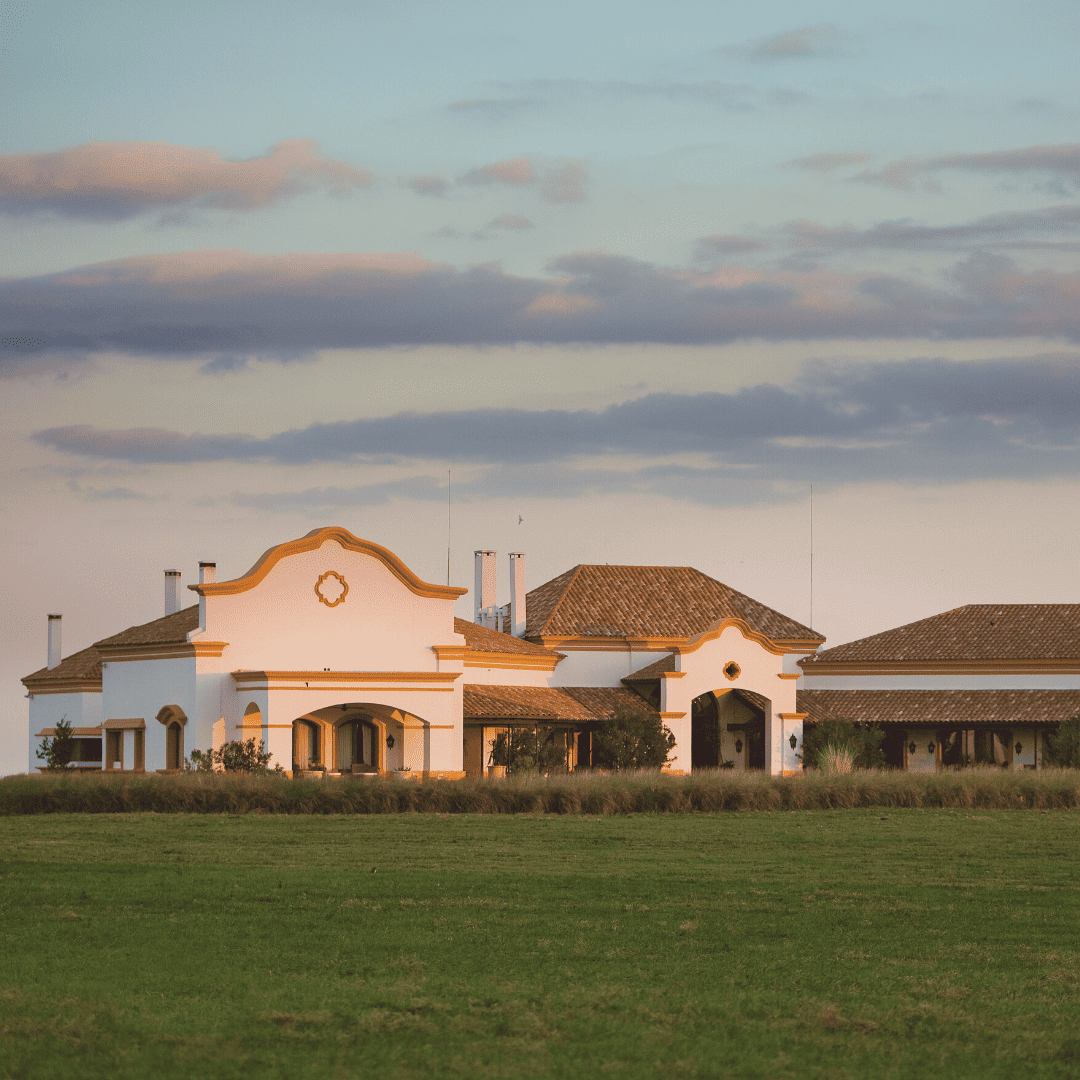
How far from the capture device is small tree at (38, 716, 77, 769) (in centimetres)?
4991

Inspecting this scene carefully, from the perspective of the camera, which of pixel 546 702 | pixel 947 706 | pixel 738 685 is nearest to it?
pixel 546 702

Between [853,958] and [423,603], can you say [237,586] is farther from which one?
[853,958]

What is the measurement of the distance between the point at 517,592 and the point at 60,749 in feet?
48.9

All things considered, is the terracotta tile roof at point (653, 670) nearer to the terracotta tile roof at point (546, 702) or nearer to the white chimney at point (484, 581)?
the terracotta tile roof at point (546, 702)

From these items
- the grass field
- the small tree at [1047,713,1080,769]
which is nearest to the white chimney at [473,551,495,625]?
the small tree at [1047,713,1080,769]

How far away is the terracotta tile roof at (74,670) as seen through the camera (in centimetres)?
5144

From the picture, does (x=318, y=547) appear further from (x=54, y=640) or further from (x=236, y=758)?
(x=54, y=640)

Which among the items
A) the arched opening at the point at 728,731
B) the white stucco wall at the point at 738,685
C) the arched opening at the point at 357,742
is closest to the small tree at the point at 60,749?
the arched opening at the point at 357,742

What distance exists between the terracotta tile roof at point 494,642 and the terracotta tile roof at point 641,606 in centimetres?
109

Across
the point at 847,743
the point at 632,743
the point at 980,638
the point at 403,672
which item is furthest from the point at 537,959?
the point at 980,638

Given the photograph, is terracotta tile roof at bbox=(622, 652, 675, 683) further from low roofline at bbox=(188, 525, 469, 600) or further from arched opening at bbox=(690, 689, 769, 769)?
low roofline at bbox=(188, 525, 469, 600)

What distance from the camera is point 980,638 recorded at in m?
54.5

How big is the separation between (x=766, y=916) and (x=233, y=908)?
5.13 m

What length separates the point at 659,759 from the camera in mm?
48312
